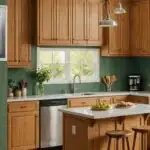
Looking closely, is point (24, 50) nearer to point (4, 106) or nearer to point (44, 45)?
point (44, 45)

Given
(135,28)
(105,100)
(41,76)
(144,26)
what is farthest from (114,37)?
(41,76)

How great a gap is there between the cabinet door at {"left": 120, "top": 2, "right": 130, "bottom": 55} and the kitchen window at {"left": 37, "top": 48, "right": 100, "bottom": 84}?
0.56m

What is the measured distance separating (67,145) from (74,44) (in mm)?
2357

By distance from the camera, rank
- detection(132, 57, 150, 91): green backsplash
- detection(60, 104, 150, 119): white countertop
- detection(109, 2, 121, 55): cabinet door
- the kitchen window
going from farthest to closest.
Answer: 1. detection(132, 57, 150, 91): green backsplash
2. detection(109, 2, 121, 55): cabinet door
3. the kitchen window
4. detection(60, 104, 150, 119): white countertop

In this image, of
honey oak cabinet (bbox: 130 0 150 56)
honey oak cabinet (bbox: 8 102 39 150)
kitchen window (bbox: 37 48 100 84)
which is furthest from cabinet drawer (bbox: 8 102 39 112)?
honey oak cabinet (bbox: 130 0 150 56)

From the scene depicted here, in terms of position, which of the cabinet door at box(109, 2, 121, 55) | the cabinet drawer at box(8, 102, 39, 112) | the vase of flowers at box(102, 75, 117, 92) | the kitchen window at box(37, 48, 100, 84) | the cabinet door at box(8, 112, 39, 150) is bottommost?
the cabinet door at box(8, 112, 39, 150)

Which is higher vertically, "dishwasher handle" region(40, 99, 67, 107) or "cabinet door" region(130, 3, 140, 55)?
"cabinet door" region(130, 3, 140, 55)

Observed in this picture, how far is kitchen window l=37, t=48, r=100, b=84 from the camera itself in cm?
709

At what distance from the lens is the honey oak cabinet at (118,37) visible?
7.47 m

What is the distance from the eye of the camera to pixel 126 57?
812 centimetres

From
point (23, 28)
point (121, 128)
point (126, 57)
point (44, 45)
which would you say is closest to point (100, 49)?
point (126, 57)

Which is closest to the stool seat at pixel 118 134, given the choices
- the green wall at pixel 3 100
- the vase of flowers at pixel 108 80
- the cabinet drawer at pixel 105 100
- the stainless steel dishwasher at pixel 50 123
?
the green wall at pixel 3 100

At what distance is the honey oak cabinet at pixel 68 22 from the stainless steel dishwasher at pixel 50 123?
110cm

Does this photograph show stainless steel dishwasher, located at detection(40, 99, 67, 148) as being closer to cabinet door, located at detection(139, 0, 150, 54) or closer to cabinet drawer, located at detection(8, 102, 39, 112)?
cabinet drawer, located at detection(8, 102, 39, 112)
